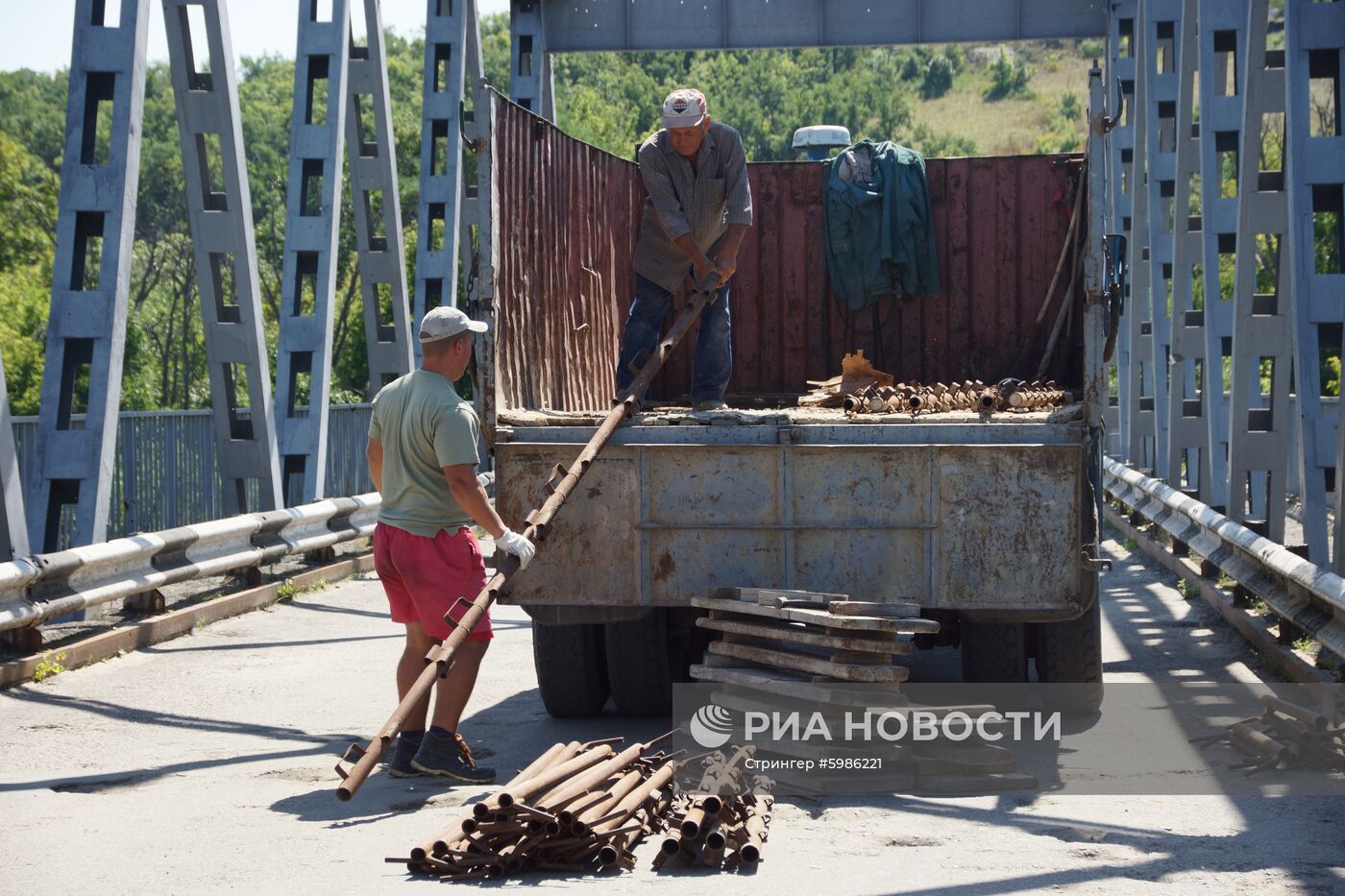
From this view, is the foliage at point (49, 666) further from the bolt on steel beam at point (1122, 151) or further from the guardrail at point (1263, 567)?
the bolt on steel beam at point (1122, 151)

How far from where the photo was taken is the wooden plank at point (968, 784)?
6.54 metres

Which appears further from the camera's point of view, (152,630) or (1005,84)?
(1005,84)

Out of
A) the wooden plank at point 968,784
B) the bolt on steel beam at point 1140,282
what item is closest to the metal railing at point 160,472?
the bolt on steel beam at point 1140,282

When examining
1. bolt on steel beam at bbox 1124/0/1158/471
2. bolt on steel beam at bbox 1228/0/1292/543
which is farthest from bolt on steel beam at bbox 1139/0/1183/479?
bolt on steel beam at bbox 1228/0/1292/543

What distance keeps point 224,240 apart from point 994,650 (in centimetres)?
817

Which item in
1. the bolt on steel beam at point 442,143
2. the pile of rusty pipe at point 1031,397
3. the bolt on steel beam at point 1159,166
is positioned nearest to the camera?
the pile of rusty pipe at point 1031,397

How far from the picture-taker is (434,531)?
6750 millimetres

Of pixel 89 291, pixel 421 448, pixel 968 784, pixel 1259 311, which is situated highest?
pixel 89 291

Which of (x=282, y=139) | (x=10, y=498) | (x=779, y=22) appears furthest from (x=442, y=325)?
(x=282, y=139)

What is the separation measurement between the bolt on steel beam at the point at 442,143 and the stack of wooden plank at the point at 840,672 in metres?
12.3

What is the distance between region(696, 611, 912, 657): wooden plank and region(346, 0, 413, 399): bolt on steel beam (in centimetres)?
1118

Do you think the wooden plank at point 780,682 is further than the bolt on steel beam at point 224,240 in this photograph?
No

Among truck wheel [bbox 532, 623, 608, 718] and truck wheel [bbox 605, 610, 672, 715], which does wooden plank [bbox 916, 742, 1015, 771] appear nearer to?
truck wheel [bbox 605, 610, 672, 715]

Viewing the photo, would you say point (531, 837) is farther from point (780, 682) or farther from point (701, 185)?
point (701, 185)
